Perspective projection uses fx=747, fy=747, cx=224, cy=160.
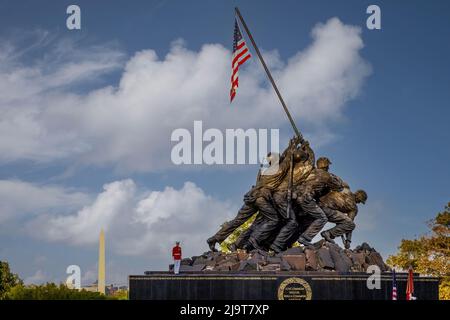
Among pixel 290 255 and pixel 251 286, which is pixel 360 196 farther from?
pixel 251 286

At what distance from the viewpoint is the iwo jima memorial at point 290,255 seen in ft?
66.7

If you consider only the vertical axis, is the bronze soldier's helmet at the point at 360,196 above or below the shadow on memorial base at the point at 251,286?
above

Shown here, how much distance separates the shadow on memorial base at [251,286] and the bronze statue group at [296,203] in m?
2.00

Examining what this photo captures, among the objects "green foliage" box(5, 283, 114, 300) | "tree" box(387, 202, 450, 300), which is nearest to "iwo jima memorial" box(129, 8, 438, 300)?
"green foliage" box(5, 283, 114, 300)

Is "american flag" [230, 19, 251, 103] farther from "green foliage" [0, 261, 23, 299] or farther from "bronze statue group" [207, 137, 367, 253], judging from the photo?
"green foliage" [0, 261, 23, 299]

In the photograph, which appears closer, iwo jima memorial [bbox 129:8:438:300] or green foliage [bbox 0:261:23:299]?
iwo jima memorial [bbox 129:8:438:300]

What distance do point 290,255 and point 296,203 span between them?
194 cm

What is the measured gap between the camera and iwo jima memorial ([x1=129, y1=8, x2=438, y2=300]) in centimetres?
2033

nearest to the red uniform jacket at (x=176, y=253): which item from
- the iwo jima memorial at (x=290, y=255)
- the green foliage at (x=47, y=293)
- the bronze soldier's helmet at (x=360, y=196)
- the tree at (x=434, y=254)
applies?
the iwo jima memorial at (x=290, y=255)

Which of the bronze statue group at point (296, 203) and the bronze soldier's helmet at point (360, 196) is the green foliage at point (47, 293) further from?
the bronze soldier's helmet at point (360, 196)

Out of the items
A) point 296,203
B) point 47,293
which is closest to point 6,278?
point 47,293

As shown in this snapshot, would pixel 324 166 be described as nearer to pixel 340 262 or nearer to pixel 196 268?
pixel 340 262
